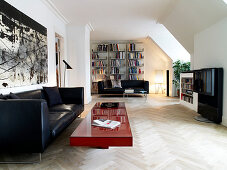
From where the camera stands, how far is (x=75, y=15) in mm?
4539

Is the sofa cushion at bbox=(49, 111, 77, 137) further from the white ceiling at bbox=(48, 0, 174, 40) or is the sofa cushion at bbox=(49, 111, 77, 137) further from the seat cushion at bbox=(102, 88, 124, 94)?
the seat cushion at bbox=(102, 88, 124, 94)

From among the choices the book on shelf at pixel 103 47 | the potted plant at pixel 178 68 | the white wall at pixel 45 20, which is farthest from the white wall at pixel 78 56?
the potted plant at pixel 178 68

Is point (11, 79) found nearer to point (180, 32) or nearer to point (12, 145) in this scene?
point (12, 145)

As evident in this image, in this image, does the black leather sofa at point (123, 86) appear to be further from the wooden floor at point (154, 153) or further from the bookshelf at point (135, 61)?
the wooden floor at point (154, 153)

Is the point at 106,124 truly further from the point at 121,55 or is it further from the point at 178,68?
the point at 121,55

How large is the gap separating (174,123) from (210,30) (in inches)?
83.9

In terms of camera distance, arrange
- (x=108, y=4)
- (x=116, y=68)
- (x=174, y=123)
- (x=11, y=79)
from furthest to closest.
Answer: (x=116, y=68)
(x=108, y=4)
(x=174, y=123)
(x=11, y=79)

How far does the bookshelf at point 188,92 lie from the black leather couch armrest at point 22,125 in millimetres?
3817

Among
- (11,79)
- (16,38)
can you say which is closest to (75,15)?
(16,38)

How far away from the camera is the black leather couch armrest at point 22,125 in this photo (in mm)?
1656

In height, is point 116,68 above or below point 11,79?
above

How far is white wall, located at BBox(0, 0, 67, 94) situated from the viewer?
2.80m

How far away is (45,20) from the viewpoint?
3771mm

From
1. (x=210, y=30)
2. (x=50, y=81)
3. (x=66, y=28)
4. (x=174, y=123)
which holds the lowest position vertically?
(x=174, y=123)
